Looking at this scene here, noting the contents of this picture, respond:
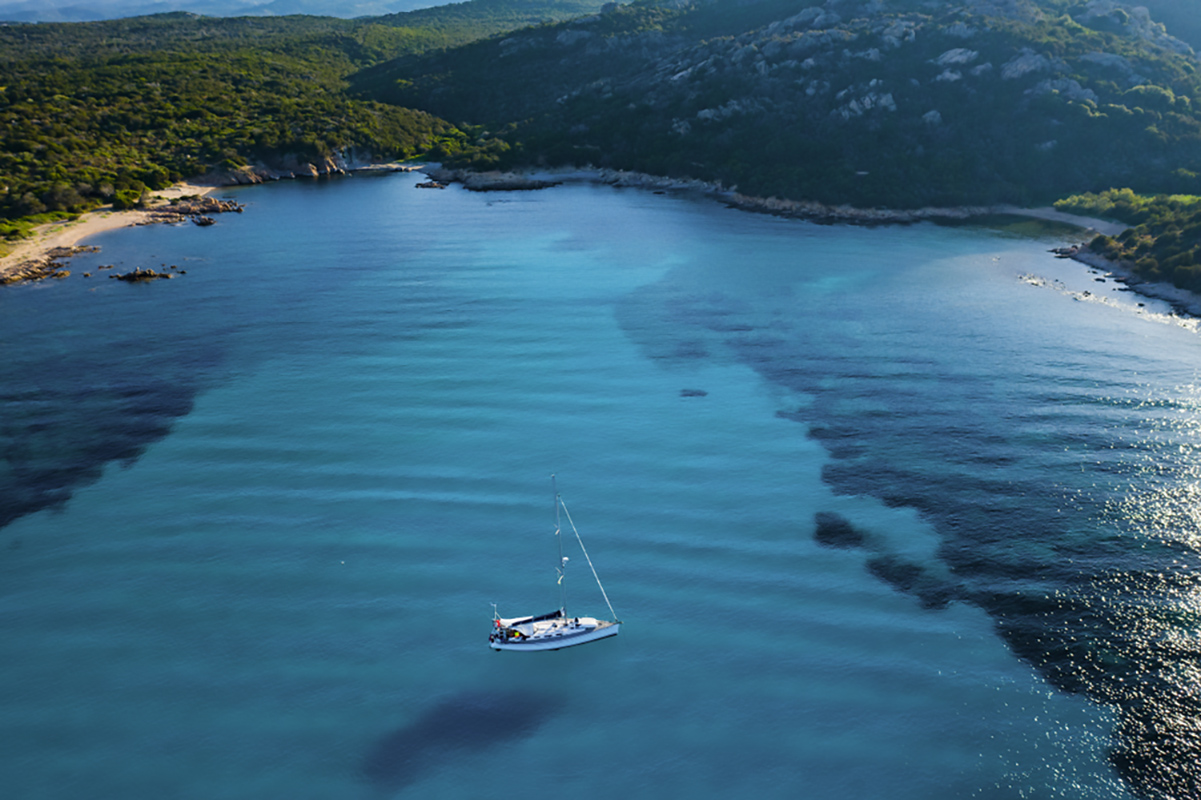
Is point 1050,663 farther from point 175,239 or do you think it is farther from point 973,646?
point 175,239

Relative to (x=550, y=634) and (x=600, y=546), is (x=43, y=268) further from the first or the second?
(x=550, y=634)

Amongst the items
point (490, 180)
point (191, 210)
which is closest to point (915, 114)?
point (490, 180)

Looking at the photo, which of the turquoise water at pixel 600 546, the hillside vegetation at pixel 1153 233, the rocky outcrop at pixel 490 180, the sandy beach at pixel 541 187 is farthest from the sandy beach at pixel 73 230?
the hillside vegetation at pixel 1153 233

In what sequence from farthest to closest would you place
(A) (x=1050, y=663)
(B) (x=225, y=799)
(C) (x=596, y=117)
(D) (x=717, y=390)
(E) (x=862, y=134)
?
(C) (x=596, y=117)
(E) (x=862, y=134)
(D) (x=717, y=390)
(A) (x=1050, y=663)
(B) (x=225, y=799)

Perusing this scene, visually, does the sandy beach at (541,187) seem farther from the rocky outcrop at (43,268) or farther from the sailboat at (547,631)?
the sailboat at (547,631)

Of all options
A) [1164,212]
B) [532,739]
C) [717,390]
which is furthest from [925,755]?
[1164,212]

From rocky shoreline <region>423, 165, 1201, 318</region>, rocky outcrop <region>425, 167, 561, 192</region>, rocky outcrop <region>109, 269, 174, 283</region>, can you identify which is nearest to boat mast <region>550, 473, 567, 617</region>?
rocky outcrop <region>109, 269, 174, 283</region>
